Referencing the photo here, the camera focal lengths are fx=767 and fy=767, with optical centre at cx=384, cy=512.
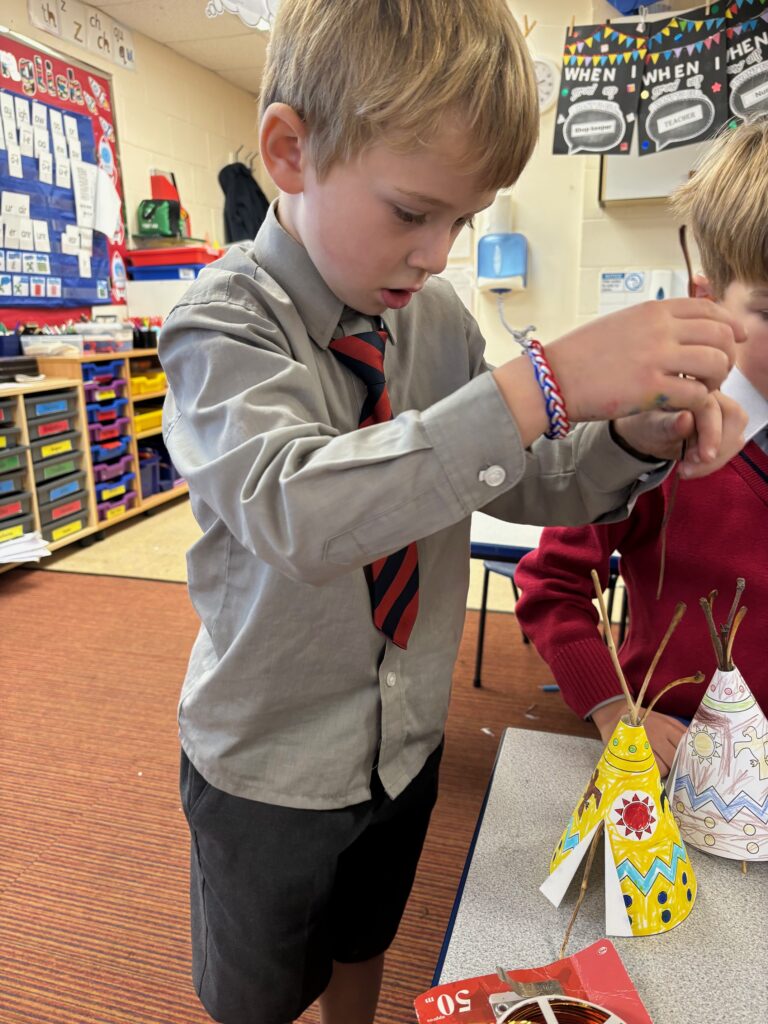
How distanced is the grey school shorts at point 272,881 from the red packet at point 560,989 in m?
0.28

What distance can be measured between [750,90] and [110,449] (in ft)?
10.2

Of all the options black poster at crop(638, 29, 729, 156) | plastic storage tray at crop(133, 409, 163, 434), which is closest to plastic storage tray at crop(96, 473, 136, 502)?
plastic storage tray at crop(133, 409, 163, 434)

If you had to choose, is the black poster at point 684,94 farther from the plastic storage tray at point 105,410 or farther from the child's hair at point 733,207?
the plastic storage tray at point 105,410

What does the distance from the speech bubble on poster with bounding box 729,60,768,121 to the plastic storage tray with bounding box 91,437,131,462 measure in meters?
3.04

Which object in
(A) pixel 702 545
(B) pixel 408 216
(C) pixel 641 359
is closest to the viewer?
(C) pixel 641 359

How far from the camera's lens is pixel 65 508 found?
11.7 feet

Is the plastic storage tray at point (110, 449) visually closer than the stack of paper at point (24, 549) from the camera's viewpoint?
No

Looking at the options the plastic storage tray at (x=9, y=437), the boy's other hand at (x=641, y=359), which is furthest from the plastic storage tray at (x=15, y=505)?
the boy's other hand at (x=641, y=359)

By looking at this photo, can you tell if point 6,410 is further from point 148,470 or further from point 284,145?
point 284,145

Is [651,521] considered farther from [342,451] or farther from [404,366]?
[342,451]

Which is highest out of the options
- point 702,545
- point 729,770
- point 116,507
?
point 702,545

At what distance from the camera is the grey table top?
539 millimetres

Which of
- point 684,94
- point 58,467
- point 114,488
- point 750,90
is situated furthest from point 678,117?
point 114,488

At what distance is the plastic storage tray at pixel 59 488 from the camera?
3408 millimetres
